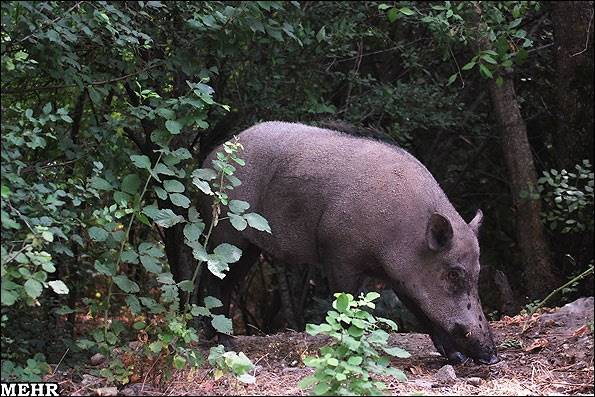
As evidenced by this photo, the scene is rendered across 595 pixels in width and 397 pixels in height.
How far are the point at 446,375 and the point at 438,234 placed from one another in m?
0.99

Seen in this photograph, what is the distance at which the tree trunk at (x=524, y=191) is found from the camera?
778 centimetres

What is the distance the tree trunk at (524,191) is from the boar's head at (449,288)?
8.02 ft

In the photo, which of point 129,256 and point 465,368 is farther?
point 465,368

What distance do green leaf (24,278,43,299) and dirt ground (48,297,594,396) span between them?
715mm

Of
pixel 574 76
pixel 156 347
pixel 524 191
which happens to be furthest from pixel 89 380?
pixel 574 76

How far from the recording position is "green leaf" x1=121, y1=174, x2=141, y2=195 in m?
4.38

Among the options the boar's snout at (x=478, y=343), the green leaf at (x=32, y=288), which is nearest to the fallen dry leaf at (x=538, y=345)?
the boar's snout at (x=478, y=343)

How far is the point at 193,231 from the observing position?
14.3 ft

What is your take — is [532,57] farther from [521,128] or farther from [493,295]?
[493,295]

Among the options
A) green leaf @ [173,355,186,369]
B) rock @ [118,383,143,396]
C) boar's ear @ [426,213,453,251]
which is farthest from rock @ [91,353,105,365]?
boar's ear @ [426,213,453,251]

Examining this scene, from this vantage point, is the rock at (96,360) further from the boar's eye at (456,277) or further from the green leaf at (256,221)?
the boar's eye at (456,277)

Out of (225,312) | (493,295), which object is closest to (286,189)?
(225,312)

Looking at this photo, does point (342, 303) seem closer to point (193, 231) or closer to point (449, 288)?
point (193, 231)

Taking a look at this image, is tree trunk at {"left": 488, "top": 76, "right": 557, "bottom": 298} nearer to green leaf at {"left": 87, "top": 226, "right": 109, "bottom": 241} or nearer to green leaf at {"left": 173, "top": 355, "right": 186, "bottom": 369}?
green leaf at {"left": 173, "top": 355, "right": 186, "bottom": 369}
